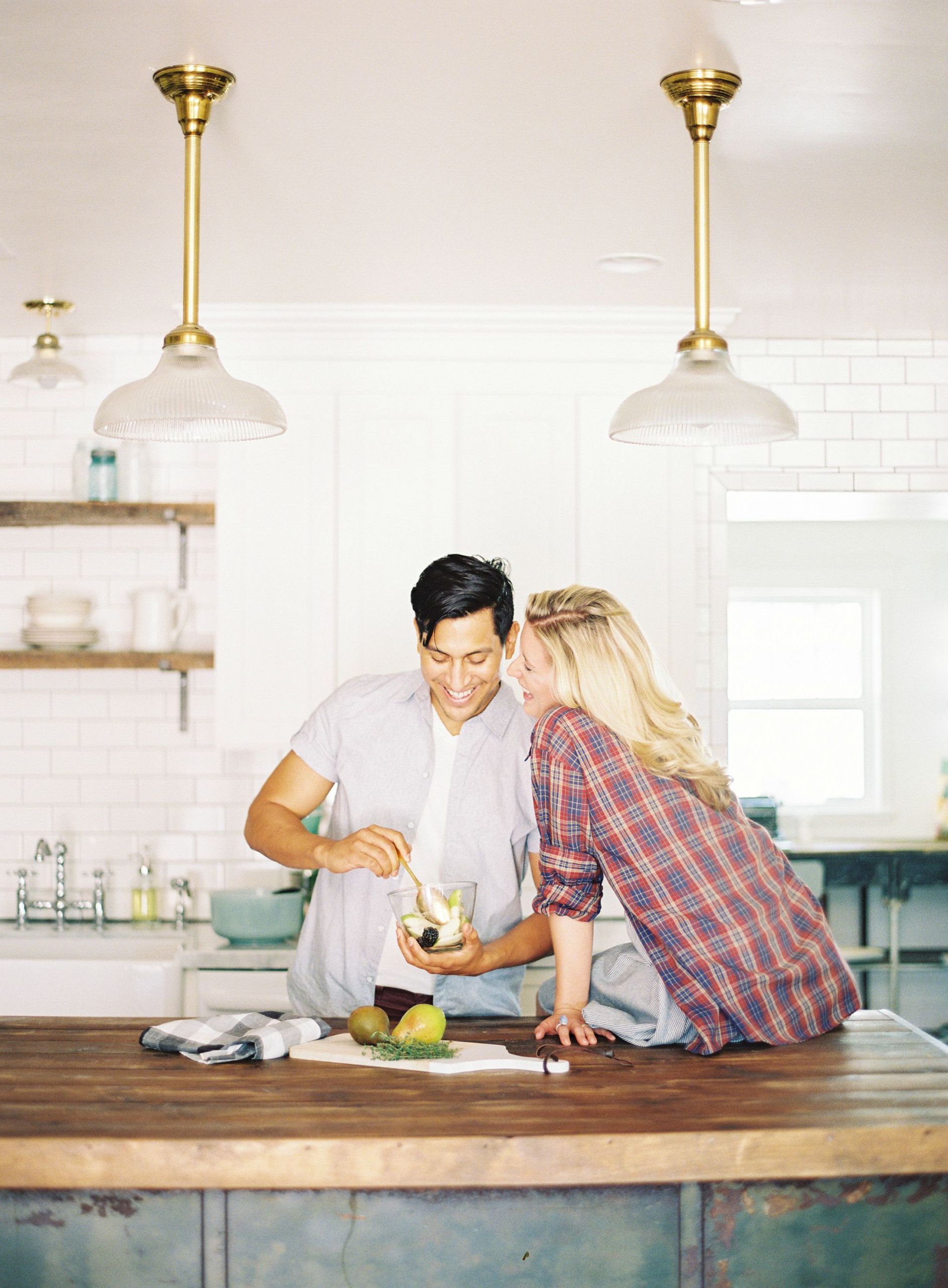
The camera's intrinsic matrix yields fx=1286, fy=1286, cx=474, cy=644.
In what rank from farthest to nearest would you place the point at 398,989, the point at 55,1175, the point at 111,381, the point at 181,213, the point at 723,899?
the point at 111,381 < the point at 181,213 < the point at 398,989 < the point at 723,899 < the point at 55,1175

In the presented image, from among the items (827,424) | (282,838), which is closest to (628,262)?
(827,424)

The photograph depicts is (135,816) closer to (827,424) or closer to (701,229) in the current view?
(827,424)

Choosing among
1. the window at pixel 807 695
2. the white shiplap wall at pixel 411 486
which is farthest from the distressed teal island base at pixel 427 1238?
the window at pixel 807 695

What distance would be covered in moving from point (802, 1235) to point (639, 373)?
9.10 ft

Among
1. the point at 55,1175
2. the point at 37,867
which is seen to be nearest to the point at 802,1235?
the point at 55,1175

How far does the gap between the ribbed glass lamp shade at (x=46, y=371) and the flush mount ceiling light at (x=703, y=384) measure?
79.5 inches

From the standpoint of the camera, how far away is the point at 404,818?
2.79 meters

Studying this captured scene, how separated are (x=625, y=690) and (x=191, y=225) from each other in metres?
1.19

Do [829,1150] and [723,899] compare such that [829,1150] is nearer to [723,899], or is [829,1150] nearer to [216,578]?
[723,899]

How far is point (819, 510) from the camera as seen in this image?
4863mm

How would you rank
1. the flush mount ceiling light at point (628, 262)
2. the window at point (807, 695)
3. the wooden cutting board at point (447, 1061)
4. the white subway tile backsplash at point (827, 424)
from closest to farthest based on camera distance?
1. the wooden cutting board at point (447, 1061)
2. the flush mount ceiling light at point (628, 262)
3. the white subway tile backsplash at point (827, 424)
4. the window at point (807, 695)

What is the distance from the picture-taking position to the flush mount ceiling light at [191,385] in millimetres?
2279

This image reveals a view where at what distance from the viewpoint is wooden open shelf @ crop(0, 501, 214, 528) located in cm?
416

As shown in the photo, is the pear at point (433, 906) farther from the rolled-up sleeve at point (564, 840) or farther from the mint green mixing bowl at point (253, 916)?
the mint green mixing bowl at point (253, 916)
